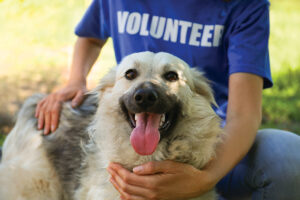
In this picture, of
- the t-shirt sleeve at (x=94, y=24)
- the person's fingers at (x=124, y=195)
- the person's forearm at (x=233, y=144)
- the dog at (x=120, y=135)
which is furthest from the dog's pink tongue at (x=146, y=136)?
the t-shirt sleeve at (x=94, y=24)

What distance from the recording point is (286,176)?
92.2 inches

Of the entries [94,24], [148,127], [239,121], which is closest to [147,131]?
[148,127]

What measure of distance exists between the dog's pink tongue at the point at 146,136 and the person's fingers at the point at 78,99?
90cm

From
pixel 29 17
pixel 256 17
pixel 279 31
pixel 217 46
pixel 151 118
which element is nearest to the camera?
pixel 151 118

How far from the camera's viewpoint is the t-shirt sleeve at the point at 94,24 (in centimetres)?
310

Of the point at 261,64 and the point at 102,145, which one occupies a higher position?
the point at 261,64

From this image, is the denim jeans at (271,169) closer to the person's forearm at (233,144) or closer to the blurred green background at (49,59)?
the person's forearm at (233,144)

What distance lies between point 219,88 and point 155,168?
997mm

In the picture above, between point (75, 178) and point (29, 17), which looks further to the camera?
point (29, 17)

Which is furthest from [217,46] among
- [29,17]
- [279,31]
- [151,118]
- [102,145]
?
[279,31]

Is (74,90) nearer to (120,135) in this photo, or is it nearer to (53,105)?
(53,105)

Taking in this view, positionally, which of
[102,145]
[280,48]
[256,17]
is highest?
[256,17]

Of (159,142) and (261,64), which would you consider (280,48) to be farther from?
(159,142)

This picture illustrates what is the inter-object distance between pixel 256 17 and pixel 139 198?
144 centimetres
